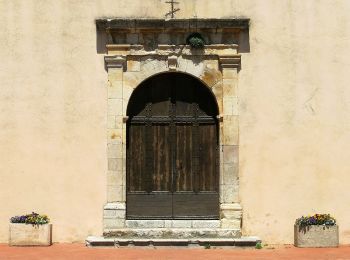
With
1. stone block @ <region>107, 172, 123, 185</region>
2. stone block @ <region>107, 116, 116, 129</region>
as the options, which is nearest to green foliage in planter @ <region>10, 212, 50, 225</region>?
stone block @ <region>107, 172, 123, 185</region>

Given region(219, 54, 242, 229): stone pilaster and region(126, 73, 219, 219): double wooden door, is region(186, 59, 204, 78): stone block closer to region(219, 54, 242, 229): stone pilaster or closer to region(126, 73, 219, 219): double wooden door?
region(126, 73, 219, 219): double wooden door

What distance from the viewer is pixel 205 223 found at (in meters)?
10.6

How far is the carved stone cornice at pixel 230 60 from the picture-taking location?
10547 millimetres

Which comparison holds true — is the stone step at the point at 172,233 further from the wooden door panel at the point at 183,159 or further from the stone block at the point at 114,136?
the stone block at the point at 114,136

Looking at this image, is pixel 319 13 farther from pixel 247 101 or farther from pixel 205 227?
pixel 205 227

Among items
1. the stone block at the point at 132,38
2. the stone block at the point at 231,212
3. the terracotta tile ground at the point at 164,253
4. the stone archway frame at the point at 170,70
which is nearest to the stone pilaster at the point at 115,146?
the stone archway frame at the point at 170,70

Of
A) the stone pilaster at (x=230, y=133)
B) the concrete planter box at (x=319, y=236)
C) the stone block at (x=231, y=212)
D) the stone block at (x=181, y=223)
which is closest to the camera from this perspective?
the concrete planter box at (x=319, y=236)

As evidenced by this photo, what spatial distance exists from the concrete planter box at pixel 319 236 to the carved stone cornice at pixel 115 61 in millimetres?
4415

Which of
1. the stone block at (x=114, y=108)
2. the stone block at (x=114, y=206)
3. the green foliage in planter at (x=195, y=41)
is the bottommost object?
the stone block at (x=114, y=206)

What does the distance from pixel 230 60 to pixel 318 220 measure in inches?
128

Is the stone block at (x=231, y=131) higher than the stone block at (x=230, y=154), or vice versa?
the stone block at (x=231, y=131)

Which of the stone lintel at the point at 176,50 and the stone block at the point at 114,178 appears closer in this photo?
the stone block at the point at 114,178

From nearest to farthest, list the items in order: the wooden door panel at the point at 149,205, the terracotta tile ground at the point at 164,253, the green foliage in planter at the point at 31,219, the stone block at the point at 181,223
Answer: the terracotta tile ground at the point at 164,253
the green foliage in planter at the point at 31,219
the stone block at the point at 181,223
the wooden door panel at the point at 149,205

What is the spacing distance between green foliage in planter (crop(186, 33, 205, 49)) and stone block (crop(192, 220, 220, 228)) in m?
3.20
